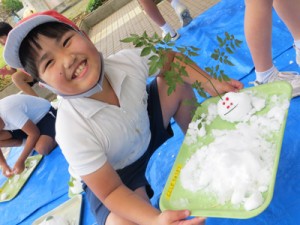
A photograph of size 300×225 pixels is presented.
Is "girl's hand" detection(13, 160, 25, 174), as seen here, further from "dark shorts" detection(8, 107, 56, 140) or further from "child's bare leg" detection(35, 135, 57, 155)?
"dark shorts" detection(8, 107, 56, 140)

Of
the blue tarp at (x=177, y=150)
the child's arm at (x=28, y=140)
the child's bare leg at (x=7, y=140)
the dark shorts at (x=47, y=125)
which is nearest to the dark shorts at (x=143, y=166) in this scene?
the blue tarp at (x=177, y=150)

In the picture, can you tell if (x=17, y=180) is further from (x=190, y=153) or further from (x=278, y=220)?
(x=278, y=220)

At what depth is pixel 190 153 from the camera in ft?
3.17

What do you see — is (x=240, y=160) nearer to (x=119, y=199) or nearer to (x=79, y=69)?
(x=119, y=199)

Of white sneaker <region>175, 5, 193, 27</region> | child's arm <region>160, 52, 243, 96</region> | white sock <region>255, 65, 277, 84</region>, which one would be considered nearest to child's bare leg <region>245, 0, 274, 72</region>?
white sock <region>255, 65, 277, 84</region>

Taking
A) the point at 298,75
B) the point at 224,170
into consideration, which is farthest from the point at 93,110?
the point at 298,75

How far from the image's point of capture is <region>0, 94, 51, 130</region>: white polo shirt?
6.04ft

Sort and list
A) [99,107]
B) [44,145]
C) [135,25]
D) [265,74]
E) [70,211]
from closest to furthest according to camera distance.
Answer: [99,107] < [265,74] < [70,211] < [44,145] < [135,25]

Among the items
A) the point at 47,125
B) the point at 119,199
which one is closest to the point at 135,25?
the point at 47,125

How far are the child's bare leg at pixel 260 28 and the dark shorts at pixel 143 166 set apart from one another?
43 cm

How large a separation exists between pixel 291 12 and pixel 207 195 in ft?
2.78

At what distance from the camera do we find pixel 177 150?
145 centimetres

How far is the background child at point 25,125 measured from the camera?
1.86 m

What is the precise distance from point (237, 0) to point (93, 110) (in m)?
1.69
